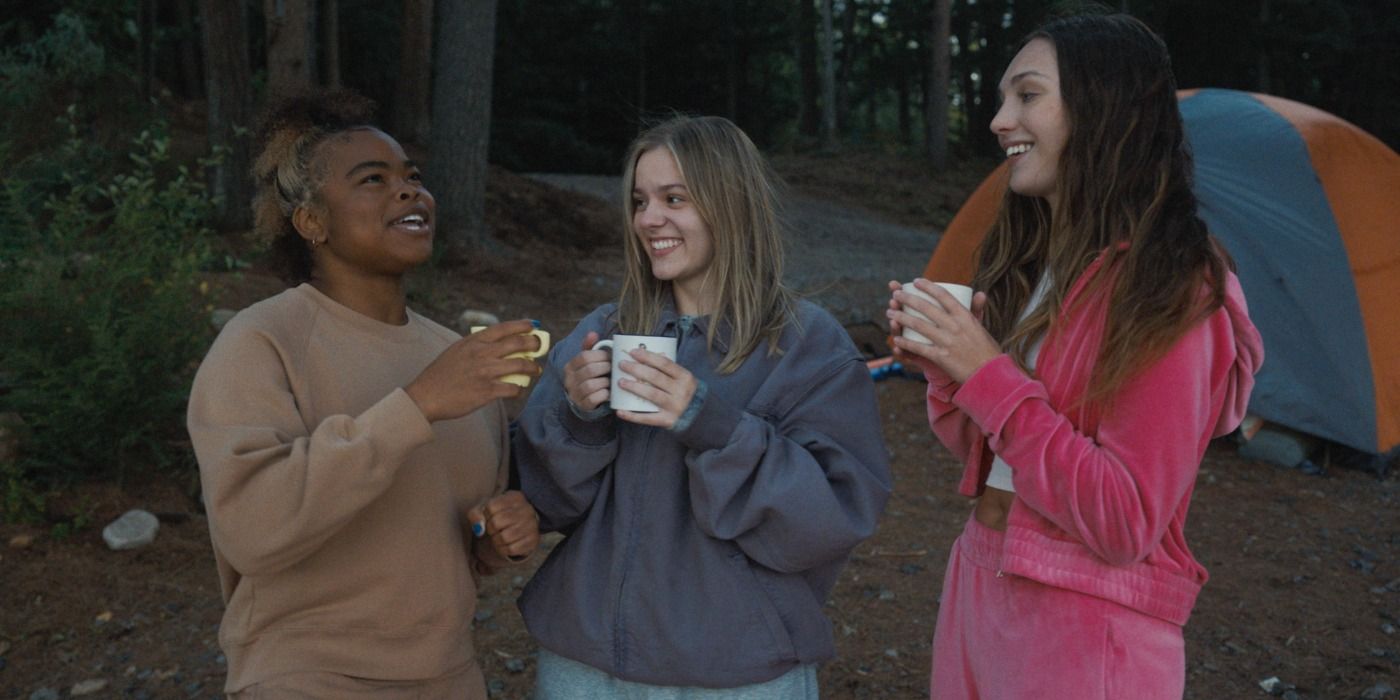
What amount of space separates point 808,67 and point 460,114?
858 inches

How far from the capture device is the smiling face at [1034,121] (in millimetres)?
1889

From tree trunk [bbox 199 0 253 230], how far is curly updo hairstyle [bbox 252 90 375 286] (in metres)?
6.63

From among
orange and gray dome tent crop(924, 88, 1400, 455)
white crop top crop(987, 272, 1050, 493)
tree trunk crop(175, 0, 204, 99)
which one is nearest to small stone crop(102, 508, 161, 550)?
white crop top crop(987, 272, 1050, 493)

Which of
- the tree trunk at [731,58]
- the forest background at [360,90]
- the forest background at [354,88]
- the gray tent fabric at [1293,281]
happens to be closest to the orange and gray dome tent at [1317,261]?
the gray tent fabric at [1293,281]

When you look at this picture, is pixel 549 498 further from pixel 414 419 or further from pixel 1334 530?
pixel 1334 530

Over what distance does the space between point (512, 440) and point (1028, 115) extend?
1.27m

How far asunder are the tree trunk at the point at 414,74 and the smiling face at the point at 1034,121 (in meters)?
13.5

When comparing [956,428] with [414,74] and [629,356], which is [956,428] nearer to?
[629,356]

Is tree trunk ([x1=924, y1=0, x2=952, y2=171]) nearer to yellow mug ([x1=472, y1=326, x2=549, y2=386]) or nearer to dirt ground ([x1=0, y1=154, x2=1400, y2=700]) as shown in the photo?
dirt ground ([x1=0, y1=154, x2=1400, y2=700])

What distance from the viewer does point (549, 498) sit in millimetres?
2164

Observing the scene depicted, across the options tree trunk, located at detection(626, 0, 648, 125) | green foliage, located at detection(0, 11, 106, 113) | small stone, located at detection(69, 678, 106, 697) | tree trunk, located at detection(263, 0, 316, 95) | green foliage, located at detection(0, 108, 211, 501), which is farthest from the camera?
tree trunk, located at detection(626, 0, 648, 125)

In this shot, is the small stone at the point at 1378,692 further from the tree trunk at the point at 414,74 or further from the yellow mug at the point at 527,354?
the tree trunk at the point at 414,74

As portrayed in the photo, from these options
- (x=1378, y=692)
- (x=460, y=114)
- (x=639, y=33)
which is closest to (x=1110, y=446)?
(x=1378, y=692)

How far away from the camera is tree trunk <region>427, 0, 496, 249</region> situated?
9.75m
